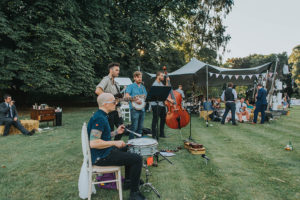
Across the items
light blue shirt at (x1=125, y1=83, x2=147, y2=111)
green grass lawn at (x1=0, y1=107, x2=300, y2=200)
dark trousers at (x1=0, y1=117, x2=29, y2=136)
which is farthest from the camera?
dark trousers at (x1=0, y1=117, x2=29, y2=136)

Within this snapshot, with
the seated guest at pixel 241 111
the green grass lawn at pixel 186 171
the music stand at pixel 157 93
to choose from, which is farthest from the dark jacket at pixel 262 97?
the music stand at pixel 157 93

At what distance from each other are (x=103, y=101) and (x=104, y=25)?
1406cm

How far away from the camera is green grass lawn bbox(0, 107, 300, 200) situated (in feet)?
9.95

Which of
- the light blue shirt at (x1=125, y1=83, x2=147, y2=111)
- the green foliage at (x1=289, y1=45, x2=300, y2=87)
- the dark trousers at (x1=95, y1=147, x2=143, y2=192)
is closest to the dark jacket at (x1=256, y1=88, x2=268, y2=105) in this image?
the light blue shirt at (x1=125, y1=83, x2=147, y2=111)

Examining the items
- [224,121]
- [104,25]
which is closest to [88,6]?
[104,25]

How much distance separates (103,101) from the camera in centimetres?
258

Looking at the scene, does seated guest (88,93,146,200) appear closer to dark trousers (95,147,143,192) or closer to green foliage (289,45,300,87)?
dark trousers (95,147,143,192)

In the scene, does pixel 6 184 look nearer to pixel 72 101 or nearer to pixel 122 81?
pixel 122 81

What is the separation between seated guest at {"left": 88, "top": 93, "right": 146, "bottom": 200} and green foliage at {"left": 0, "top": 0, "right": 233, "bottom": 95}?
10.9m

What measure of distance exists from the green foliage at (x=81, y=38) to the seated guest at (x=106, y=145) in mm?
10899

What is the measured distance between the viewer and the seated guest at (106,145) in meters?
2.47

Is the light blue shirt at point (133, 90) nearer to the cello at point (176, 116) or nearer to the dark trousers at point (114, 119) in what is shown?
the dark trousers at point (114, 119)

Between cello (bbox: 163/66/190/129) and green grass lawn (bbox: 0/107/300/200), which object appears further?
cello (bbox: 163/66/190/129)

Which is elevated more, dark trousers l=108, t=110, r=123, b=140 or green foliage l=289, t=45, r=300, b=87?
green foliage l=289, t=45, r=300, b=87
